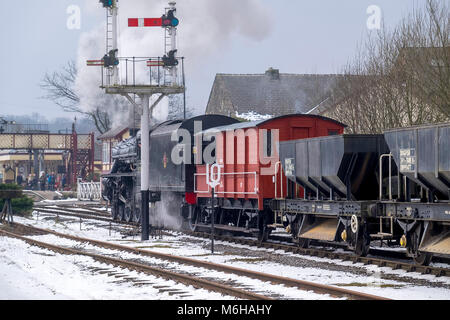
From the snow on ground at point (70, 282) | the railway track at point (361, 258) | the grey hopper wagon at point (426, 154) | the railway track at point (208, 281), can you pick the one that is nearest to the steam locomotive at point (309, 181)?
the grey hopper wagon at point (426, 154)

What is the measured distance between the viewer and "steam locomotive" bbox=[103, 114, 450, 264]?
1462 cm

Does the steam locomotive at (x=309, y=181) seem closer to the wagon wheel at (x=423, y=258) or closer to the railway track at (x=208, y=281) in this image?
the wagon wheel at (x=423, y=258)

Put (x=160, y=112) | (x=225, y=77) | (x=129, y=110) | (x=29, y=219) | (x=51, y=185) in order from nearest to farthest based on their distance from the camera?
1. (x=29, y=219)
2. (x=160, y=112)
3. (x=129, y=110)
4. (x=225, y=77)
5. (x=51, y=185)

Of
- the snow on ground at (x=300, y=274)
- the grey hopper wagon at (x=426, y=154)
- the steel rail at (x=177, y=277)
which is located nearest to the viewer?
the steel rail at (x=177, y=277)

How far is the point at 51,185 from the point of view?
6669 centimetres

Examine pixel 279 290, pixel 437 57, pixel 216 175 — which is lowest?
pixel 279 290

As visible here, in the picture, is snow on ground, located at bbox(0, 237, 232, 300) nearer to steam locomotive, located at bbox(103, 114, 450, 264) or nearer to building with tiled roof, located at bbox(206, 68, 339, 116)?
steam locomotive, located at bbox(103, 114, 450, 264)

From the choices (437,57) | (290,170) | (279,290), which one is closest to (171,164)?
(290,170)

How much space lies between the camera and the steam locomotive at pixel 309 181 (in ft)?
48.0

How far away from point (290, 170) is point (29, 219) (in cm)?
1748

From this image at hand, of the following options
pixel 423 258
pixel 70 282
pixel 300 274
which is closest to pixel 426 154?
pixel 423 258

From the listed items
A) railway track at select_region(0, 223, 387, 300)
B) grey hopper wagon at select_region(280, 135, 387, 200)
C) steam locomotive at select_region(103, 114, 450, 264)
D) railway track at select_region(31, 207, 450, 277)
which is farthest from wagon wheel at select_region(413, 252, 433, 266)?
railway track at select_region(0, 223, 387, 300)

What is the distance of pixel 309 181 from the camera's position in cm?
1856
